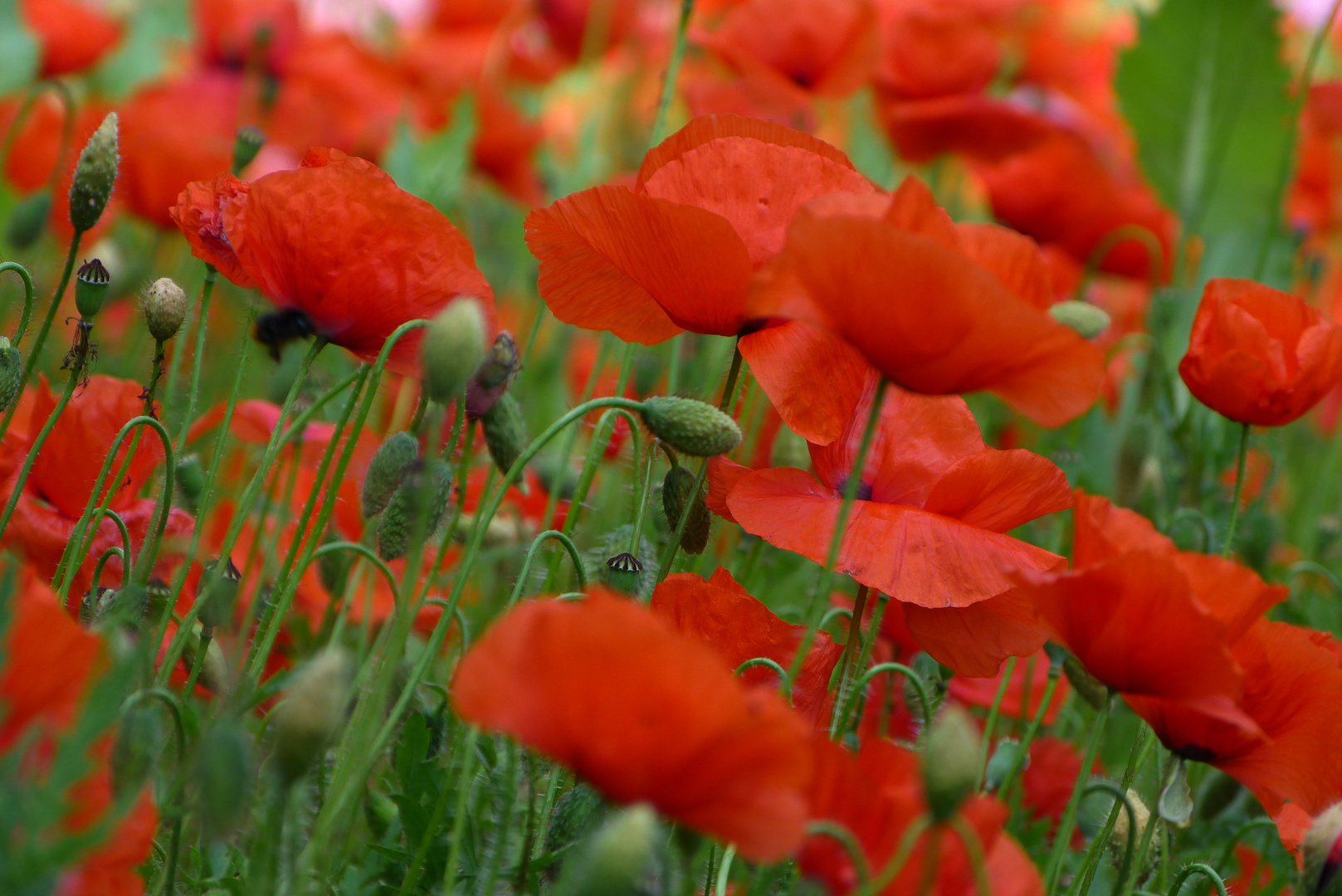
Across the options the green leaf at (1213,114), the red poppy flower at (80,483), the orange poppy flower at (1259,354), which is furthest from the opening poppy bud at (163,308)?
the green leaf at (1213,114)

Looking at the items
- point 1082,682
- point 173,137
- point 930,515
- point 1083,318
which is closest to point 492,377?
point 930,515

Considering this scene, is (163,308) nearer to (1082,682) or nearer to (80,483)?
→ (80,483)

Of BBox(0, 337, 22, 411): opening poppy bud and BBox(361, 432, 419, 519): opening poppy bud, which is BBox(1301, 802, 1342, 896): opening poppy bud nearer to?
BBox(361, 432, 419, 519): opening poppy bud

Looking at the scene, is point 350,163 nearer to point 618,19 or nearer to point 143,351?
point 143,351

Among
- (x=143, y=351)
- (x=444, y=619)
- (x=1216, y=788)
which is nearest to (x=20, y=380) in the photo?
(x=444, y=619)

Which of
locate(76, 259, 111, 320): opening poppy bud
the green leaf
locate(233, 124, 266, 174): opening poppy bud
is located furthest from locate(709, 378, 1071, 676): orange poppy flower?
the green leaf
